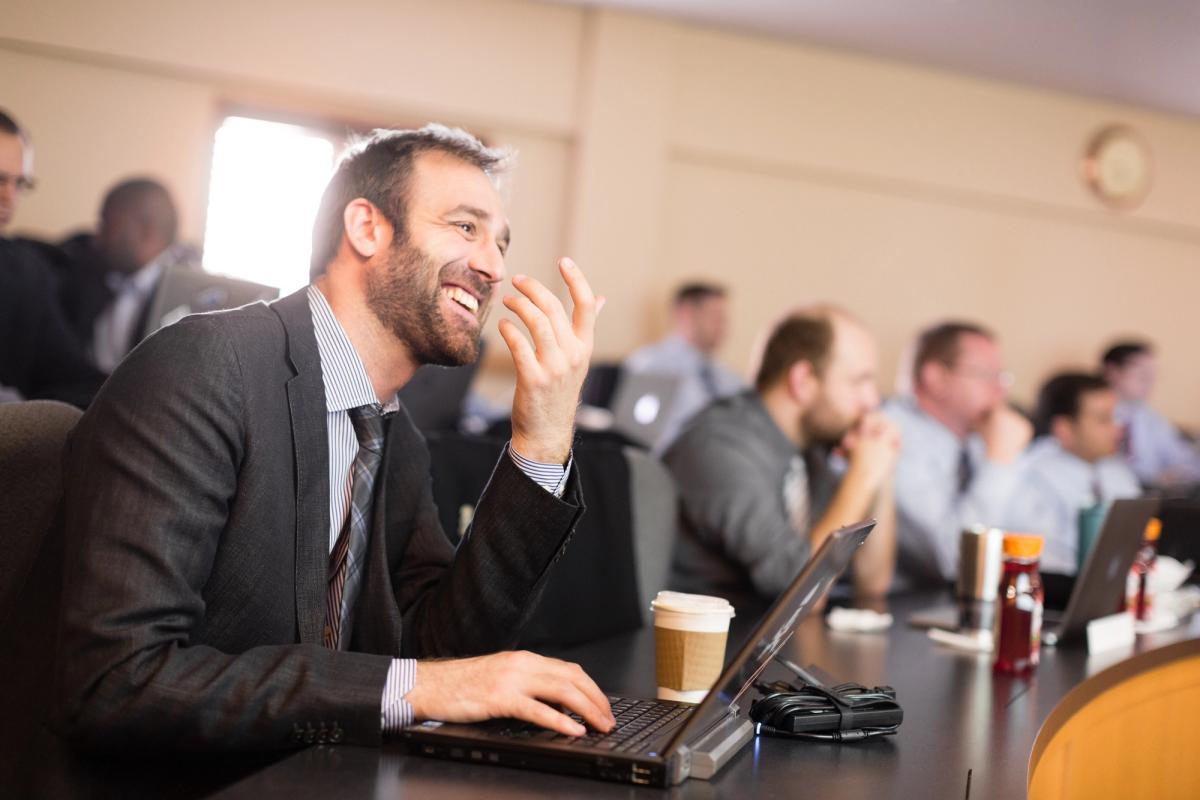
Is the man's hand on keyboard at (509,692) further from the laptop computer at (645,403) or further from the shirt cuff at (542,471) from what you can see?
the laptop computer at (645,403)

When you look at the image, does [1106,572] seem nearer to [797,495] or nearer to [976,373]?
[797,495]

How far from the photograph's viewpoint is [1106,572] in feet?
6.61

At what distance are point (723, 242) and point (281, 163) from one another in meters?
2.57

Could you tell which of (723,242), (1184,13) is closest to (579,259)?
(723,242)

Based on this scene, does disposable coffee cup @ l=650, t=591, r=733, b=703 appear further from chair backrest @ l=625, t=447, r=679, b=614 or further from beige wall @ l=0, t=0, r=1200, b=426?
beige wall @ l=0, t=0, r=1200, b=426

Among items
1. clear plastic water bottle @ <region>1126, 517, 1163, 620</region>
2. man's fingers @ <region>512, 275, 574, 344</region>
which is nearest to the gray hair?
man's fingers @ <region>512, 275, 574, 344</region>

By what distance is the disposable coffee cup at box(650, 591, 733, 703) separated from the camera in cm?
124

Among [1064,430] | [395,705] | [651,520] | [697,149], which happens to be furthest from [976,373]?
[697,149]

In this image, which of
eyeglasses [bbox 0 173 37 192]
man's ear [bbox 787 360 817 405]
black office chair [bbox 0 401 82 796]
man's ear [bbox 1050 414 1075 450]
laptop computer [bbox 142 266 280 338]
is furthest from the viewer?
man's ear [bbox 1050 414 1075 450]

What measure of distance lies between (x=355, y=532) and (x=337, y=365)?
190 millimetres

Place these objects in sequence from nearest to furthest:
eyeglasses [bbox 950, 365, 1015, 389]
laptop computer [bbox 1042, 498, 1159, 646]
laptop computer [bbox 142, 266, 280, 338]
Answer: laptop computer [bbox 1042, 498, 1159, 646]
laptop computer [bbox 142, 266, 280, 338]
eyeglasses [bbox 950, 365, 1015, 389]

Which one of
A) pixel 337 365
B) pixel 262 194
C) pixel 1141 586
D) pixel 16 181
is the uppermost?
pixel 262 194

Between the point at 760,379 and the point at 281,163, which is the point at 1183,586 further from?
the point at 281,163

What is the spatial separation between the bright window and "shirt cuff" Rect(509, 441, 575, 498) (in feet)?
18.2
